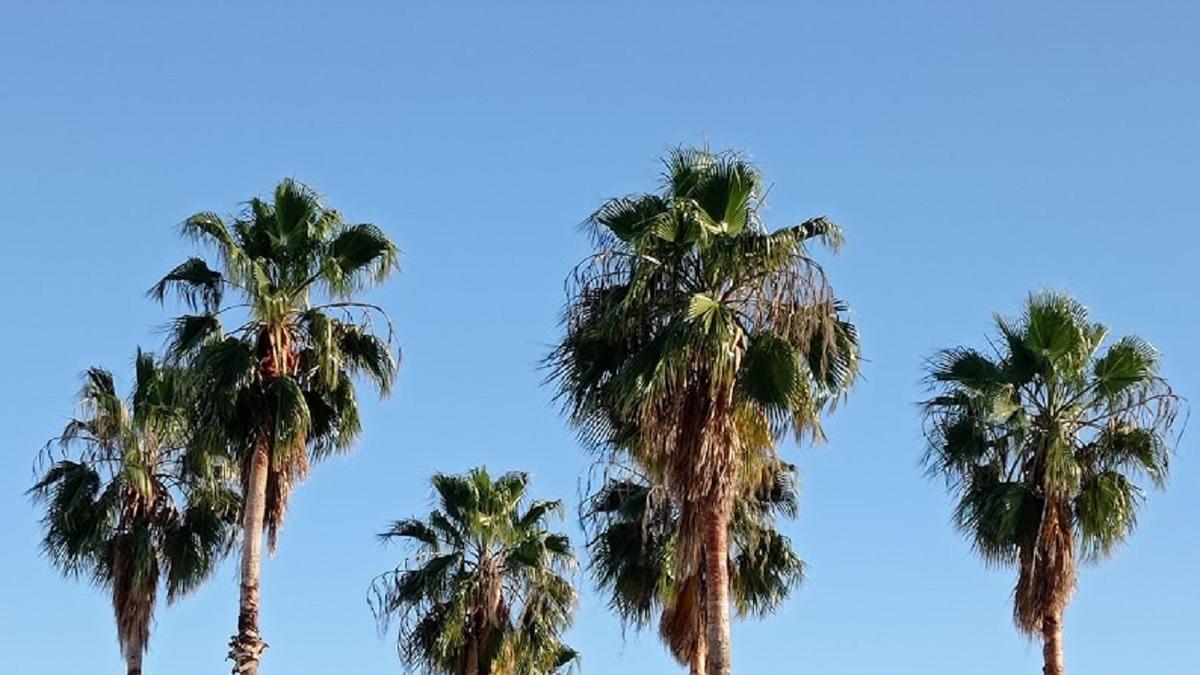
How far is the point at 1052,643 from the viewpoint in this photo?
2777cm

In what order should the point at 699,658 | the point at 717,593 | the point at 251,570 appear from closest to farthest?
the point at 717,593 < the point at 251,570 < the point at 699,658

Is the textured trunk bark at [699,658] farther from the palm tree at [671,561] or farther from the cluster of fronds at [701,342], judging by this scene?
the cluster of fronds at [701,342]

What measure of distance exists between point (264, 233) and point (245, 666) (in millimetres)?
6495

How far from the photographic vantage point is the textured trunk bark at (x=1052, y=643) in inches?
1088

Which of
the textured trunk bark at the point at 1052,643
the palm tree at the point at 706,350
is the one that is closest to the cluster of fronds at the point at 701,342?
the palm tree at the point at 706,350

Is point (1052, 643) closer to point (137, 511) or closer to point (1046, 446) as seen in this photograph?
point (1046, 446)

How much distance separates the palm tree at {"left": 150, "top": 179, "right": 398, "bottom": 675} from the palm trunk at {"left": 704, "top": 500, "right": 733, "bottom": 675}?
22.4 ft

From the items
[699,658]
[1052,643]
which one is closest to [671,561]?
[699,658]

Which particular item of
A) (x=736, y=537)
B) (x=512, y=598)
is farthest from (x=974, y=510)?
(x=512, y=598)

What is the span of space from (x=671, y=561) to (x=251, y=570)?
8.61m

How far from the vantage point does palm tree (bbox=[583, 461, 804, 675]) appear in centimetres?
3338

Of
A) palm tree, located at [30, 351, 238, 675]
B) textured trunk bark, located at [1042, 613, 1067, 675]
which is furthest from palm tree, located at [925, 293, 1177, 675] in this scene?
palm tree, located at [30, 351, 238, 675]

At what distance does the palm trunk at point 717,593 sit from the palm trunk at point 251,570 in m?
6.82

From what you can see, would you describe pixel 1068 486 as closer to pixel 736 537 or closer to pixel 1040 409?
pixel 1040 409
